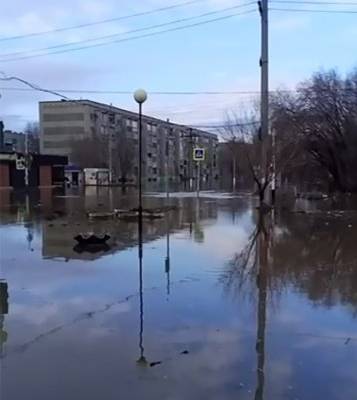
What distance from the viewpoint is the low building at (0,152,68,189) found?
70938mm

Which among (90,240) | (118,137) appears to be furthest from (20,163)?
(90,240)

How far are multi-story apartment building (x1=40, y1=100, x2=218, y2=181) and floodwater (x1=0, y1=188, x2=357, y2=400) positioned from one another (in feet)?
317

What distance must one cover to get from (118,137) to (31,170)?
46.0m

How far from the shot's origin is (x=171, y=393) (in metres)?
5.02

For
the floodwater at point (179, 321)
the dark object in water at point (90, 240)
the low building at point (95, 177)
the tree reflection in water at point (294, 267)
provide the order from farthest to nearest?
the low building at point (95, 177)
the dark object in water at point (90, 240)
the tree reflection in water at point (294, 267)
the floodwater at point (179, 321)

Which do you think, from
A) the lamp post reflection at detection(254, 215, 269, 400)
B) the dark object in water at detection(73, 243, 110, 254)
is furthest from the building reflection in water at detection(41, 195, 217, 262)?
the lamp post reflection at detection(254, 215, 269, 400)

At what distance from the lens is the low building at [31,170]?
7094 centimetres

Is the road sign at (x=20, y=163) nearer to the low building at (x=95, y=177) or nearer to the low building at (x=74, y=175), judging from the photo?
the low building at (x=95, y=177)

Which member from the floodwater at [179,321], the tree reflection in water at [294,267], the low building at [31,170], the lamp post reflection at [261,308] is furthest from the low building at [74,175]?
the floodwater at [179,321]

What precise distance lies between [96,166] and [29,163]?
37417 millimetres

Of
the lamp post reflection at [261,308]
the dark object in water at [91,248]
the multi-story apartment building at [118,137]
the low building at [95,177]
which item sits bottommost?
the lamp post reflection at [261,308]

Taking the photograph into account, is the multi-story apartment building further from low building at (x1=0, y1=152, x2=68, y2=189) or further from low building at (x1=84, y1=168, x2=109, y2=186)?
low building at (x1=0, y1=152, x2=68, y2=189)

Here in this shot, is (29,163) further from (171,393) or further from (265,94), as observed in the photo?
(171,393)

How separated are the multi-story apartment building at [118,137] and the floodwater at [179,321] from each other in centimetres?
9660
